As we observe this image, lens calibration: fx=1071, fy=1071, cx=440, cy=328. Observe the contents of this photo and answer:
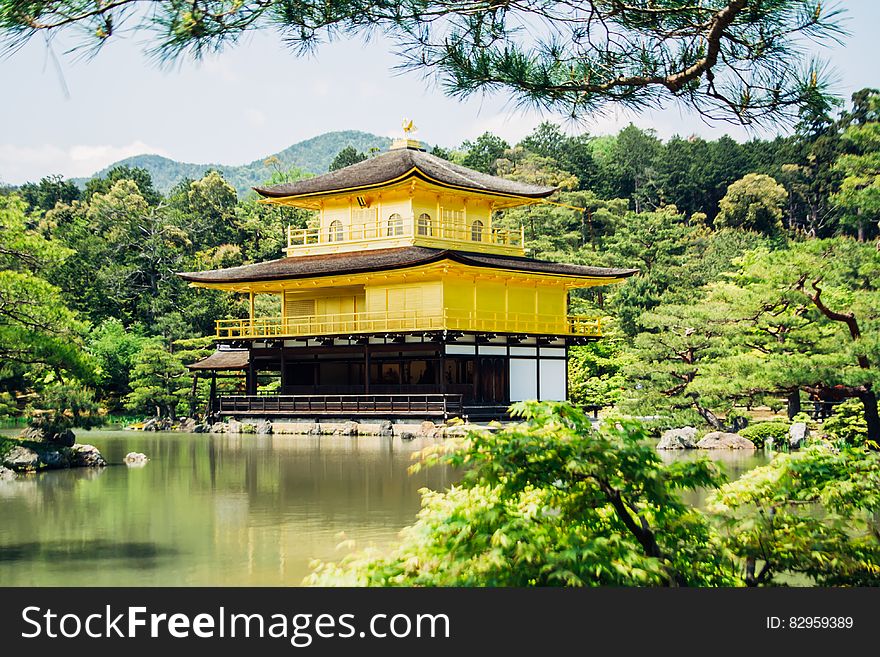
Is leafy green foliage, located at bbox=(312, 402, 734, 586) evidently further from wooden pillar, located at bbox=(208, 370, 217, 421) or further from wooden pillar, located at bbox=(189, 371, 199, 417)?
wooden pillar, located at bbox=(189, 371, 199, 417)

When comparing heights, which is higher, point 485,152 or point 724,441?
point 485,152

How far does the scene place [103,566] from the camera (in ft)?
26.0

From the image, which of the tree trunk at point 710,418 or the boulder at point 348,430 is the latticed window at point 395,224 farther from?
the tree trunk at point 710,418

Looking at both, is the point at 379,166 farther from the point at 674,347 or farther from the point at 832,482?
the point at 832,482

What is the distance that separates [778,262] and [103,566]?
334 inches

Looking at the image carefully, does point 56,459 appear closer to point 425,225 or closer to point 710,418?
point 710,418

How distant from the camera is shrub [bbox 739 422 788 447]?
63.1ft

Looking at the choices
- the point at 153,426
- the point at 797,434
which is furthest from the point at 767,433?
the point at 153,426

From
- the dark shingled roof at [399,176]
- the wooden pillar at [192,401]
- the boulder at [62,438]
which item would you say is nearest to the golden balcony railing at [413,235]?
the dark shingled roof at [399,176]

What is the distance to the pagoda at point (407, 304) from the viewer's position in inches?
986

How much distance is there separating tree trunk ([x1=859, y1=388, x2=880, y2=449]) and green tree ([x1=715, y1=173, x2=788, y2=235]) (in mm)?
31258

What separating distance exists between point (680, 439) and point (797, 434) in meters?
2.02

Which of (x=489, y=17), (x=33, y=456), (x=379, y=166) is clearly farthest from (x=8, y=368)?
(x=379, y=166)

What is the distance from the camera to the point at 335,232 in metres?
28.6
